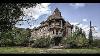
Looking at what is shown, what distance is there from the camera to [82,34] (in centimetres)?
2828

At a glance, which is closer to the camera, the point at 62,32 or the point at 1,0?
the point at 1,0

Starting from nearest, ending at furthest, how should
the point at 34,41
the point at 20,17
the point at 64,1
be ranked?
the point at 64,1, the point at 20,17, the point at 34,41

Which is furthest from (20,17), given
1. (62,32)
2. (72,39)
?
(62,32)

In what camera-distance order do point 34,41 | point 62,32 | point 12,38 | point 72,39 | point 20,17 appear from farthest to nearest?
point 62,32 < point 72,39 < point 34,41 < point 12,38 < point 20,17

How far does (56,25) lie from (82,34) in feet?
36.1

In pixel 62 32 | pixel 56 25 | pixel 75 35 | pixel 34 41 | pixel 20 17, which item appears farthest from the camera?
pixel 56 25

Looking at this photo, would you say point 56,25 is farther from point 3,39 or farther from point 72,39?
point 3,39

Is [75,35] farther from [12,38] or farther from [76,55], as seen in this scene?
[76,55]

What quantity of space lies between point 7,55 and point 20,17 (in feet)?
17.2

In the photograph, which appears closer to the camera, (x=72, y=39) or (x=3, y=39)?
(x=3, y=39)

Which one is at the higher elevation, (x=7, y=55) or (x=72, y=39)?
(x=7, y=55)

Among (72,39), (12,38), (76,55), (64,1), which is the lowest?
(72,39)

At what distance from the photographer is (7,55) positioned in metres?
1.47

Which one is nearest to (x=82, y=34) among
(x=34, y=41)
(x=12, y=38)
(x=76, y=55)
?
(x=34, y=41)
